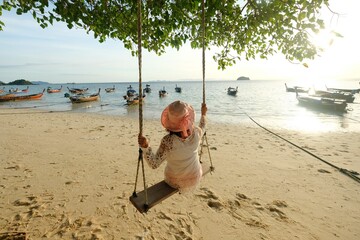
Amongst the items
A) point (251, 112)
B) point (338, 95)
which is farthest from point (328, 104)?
point (251, 112)

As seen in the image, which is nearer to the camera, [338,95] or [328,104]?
[328,104]

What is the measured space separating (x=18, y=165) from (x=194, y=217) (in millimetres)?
5482

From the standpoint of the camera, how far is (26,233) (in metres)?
3.58

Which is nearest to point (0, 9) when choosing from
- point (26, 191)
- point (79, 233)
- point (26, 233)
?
point (26, 191)

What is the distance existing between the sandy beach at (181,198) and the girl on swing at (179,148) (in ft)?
4.11

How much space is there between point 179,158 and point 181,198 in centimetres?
227

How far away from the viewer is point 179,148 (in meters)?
2.95

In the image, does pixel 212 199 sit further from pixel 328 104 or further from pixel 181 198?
pixel 328 104

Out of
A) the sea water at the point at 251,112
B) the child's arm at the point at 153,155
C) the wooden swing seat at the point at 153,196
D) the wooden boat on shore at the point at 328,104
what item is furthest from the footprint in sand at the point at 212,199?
the wooden boat on shore at the point at 328,104

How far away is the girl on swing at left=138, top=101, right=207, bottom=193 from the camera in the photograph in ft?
9.11

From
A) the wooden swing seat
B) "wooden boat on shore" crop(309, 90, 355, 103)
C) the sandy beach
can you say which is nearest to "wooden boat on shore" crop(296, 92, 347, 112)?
"wooden boat on shore" crop(309, 90, 355, 103)

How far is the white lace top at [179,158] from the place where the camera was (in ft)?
9.66

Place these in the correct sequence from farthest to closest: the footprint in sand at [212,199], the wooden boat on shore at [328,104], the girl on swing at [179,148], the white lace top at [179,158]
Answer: the wooden boat on shore at [328,104]
the footprint in sand at [212,199]
the white lace top at [179,158]
the girl on swing at [179,148]

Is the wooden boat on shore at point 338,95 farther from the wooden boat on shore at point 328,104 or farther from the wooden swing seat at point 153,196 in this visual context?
the wooden swing seat at point 153,196
